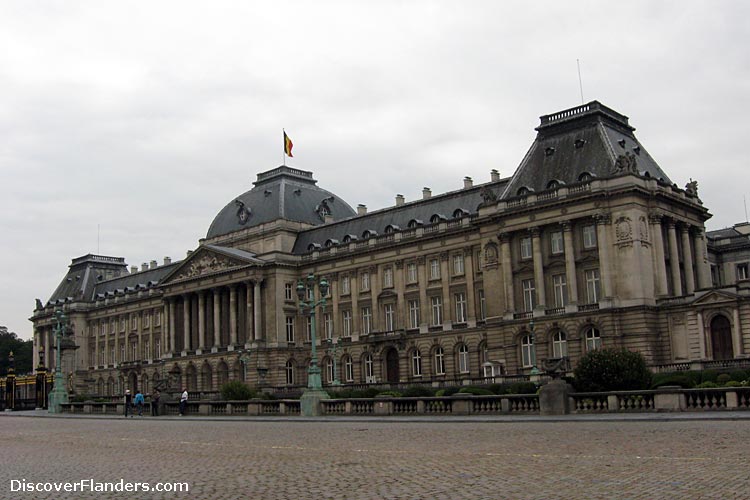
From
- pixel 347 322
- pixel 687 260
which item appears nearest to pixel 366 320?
pixel 347 322

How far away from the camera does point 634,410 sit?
33438 millimetres

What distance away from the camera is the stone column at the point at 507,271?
6975cm

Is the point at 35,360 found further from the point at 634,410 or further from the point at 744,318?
the point at 634,410

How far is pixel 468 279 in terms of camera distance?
7706cm

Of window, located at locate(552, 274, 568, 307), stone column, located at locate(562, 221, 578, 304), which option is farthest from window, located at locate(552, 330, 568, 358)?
stone column, located at locate(562, 221, 578, 304)

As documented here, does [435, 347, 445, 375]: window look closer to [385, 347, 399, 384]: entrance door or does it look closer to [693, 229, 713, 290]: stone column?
[385, 347, 399, 384]: entrance door

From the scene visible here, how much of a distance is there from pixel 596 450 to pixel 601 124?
53.5 meters

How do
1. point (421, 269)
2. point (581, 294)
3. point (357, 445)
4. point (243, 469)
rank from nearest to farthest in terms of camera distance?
point (243, 469) → point (357, 445) → point (581, 294) → point (421, 269)

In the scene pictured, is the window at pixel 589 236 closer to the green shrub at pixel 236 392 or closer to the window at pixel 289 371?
the green shrub at pixel 236 392

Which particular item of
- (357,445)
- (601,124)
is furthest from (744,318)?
(357,445)

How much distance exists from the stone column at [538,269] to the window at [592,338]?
4.21m

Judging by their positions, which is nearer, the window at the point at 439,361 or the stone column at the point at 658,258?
the stone column at the point at 658,258

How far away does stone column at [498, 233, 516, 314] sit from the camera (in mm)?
69750

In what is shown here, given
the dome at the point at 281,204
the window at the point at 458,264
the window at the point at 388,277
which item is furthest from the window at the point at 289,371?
the window at the point at 458,264
